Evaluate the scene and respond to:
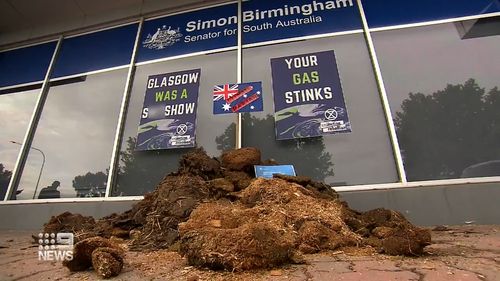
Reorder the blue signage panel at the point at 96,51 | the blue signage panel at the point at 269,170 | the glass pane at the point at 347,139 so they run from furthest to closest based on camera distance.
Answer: the blue signage panel at the point at 96,51, the glass pane at the point at 347,139, the blue signage panel at the point at 269,170

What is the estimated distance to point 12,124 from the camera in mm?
5965

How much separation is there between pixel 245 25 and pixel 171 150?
2.64 metres

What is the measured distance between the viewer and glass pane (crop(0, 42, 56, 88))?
20.6ft

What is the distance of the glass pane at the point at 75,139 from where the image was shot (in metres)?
5.01

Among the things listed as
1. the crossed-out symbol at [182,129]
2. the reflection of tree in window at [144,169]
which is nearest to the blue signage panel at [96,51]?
the crossed-out symbol at [182,129]

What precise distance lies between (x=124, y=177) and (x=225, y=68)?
244 cm

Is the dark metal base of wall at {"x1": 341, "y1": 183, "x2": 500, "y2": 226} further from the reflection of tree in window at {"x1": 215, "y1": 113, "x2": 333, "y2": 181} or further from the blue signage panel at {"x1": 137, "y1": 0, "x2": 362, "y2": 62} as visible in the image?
the blue signage panel at {"x1": 137, "y1": 0, "x2": 362, "y2": 62}

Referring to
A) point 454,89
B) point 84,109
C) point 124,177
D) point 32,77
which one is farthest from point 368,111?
point 32,77

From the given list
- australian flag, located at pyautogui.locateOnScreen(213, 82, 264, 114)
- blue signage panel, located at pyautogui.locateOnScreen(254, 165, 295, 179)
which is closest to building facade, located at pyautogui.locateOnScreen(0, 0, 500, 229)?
australian flag, located at pyautogui.locateOnScreen(213, 82, 264, 114)

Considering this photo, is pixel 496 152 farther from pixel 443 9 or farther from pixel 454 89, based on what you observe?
pixel 443 9

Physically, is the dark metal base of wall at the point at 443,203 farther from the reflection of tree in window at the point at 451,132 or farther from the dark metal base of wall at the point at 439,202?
the reflection of tree in window at the point at 451,132

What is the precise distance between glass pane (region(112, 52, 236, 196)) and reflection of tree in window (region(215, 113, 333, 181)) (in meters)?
0.15

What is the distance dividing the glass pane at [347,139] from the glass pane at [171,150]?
428 millimetres

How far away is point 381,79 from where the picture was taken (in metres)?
4.49
